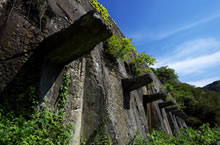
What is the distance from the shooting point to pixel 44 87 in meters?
2.79

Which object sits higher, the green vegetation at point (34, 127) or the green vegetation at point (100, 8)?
the green vegetation at point (100, 8)

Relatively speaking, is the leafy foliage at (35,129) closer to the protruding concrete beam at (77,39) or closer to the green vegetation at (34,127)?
the green vegetation at (34,127)

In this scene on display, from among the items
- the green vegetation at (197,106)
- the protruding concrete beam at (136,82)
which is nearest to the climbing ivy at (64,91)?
the protruding concrete beam at (136,82)

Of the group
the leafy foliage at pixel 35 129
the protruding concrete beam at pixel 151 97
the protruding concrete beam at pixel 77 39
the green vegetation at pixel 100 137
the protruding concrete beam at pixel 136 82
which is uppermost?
the protruding concrete beam at pixel 77 39

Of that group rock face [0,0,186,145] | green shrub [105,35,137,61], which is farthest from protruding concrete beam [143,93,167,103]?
green shrub [105,35,137,61]

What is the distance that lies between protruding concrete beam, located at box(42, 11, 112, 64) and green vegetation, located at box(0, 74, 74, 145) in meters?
0.75

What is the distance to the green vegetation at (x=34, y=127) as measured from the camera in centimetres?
192

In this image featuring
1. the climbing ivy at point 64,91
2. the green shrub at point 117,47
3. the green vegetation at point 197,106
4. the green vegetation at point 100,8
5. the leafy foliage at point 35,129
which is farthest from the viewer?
the green vegetation at point 197,106

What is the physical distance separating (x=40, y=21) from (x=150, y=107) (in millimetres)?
6795

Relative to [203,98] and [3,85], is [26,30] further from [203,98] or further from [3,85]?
[203,98]

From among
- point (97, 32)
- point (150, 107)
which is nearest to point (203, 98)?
point (150, 107)

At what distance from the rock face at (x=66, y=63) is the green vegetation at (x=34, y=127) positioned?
Answer: 246mm

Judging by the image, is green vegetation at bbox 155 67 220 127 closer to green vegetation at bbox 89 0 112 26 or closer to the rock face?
green vegetation at bbox 89 0 112 26

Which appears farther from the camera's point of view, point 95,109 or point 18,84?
point 95,109
